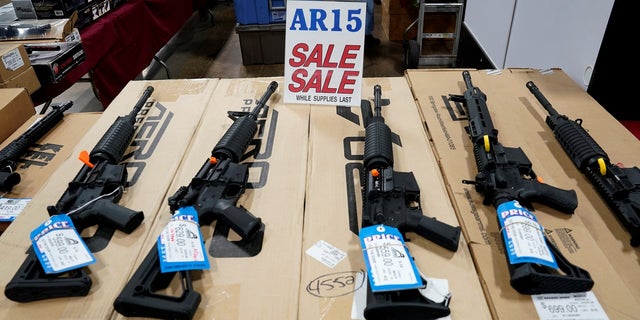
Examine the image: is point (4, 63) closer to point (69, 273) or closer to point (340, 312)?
point (69, 273)

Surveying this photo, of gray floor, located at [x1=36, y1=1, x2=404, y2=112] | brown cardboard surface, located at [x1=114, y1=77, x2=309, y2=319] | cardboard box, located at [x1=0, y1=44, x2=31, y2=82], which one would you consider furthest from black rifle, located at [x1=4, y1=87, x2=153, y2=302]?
gray floor, located at [x1=36, y1=1, x2=404, y2=112]

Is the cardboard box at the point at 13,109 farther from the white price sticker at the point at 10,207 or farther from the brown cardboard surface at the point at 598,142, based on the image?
the brown cardboard surface at the point at 598,142

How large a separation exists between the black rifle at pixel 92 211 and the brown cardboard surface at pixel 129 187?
0.09 feet

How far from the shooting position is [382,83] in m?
1.89

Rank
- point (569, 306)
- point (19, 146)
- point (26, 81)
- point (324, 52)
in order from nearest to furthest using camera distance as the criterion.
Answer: point (569, 306) → point (19, 146) → point (324, 52) → point (26, 81)

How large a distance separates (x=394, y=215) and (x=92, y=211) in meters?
0.86

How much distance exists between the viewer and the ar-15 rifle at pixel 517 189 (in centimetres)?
91

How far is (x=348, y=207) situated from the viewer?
122cm

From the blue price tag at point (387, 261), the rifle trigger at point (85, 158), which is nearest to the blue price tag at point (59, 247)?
the rifle trigger at point (85, 158)

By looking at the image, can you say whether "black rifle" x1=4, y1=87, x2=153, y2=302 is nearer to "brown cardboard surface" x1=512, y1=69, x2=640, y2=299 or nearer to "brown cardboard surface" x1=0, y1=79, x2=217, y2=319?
"brown cardboard surface" x1=0, y1=79, x2=217, y2=319

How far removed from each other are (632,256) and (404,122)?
831 mm

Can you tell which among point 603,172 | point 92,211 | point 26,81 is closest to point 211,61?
point 26,81

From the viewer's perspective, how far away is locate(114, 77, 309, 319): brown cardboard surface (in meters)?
0.95

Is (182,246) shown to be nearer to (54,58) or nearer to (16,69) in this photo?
(16,69)
